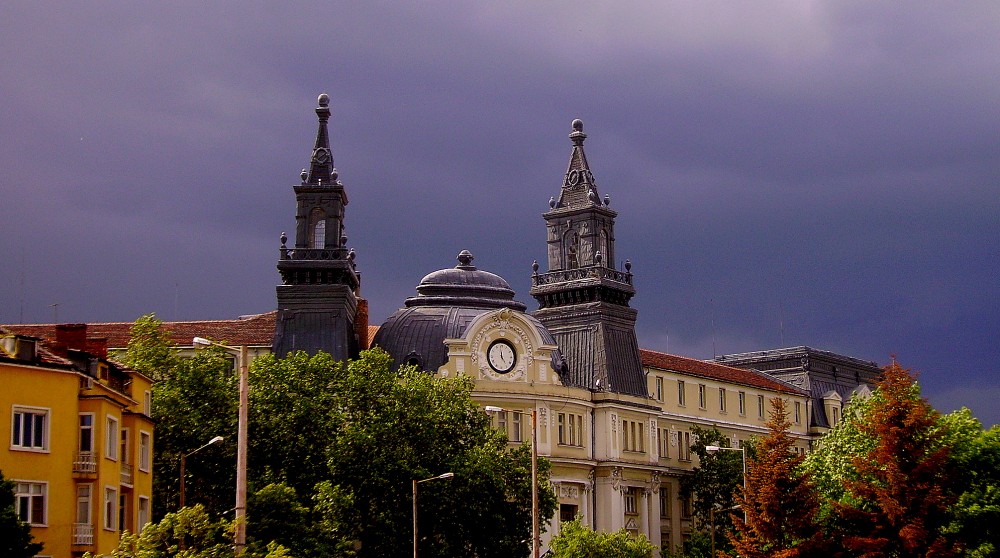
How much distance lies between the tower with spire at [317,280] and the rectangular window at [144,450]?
3101 centimetres

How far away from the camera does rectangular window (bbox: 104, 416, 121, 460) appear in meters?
69.1

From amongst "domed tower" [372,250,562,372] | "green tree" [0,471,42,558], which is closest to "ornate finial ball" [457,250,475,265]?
"domed tower" [372,250,562,372]

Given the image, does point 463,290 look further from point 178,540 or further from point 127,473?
point 178,540

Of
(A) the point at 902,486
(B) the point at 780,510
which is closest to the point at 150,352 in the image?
(B) the point at 780,510

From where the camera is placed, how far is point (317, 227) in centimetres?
11188

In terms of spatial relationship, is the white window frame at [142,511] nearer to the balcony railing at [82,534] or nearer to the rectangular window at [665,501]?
the balcony railing at [82,534]

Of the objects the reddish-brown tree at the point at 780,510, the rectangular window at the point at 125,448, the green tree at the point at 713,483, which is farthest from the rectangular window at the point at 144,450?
the green tree at the point at 713,483

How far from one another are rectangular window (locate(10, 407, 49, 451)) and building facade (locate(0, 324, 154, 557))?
4cm

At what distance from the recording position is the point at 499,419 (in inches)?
4350

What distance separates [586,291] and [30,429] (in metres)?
59.5

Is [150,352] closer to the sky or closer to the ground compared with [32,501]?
closer to the sky

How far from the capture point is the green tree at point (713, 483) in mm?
119581

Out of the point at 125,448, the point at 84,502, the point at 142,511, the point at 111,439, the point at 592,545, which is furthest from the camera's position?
the point at 592,545

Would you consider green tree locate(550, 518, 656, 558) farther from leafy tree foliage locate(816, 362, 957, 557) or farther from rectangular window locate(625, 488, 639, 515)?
rectangular window locate(625, 488, 639, 515)
